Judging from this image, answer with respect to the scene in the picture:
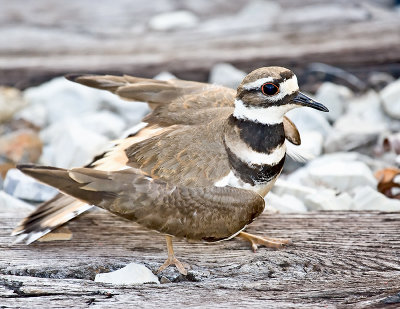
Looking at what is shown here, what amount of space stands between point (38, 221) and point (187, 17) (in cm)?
337

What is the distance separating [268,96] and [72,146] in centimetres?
222

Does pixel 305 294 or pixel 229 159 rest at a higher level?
pixel 229 159

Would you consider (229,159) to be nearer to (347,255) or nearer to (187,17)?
(347,255)

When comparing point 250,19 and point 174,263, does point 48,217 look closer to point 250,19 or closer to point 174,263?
point 174,263

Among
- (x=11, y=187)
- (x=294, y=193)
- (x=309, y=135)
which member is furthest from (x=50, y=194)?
(x=309, y=135)

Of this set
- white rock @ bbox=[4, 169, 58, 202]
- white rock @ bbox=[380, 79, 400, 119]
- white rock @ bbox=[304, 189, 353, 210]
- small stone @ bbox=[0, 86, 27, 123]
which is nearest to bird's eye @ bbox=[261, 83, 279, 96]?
white rock @ bbox=[304, 189, 353, 210]

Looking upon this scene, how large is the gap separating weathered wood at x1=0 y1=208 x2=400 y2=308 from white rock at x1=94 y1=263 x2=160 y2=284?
0.16 feet

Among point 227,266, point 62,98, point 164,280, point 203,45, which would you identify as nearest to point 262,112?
point 227,266

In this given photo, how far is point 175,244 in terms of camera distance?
3635mm

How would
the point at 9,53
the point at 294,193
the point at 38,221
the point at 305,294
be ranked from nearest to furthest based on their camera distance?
the point at 305,294, the point at 38,221, the point at 294,193, the point at 9,53

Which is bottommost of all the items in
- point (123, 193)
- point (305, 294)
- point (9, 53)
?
point (305, 294)

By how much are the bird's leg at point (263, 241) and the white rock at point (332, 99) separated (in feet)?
7.12

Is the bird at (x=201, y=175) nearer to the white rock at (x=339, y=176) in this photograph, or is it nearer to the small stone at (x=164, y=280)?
the small stone at (x=164, y=280)

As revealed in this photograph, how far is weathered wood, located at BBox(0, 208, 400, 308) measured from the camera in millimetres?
3039
